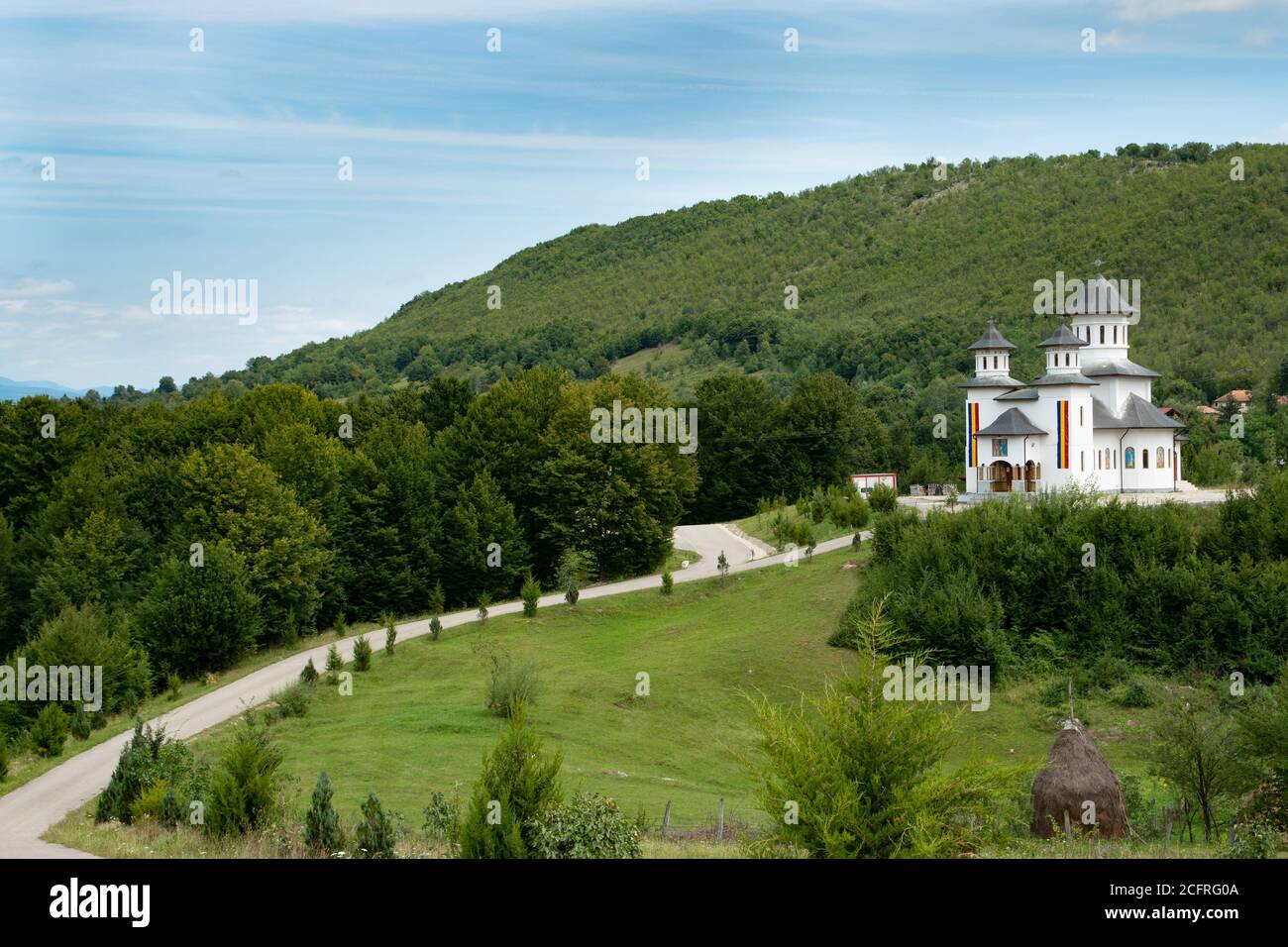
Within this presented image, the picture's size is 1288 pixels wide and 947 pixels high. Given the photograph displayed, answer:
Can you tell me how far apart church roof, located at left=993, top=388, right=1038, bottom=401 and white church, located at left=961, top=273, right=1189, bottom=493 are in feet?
0.14

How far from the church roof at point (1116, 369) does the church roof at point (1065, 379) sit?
176cm

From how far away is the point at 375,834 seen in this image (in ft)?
57.8

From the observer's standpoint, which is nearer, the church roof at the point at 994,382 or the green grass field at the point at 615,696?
the green grass field at the point at 615,696

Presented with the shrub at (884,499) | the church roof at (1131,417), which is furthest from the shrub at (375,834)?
the church roof at (1131,417)

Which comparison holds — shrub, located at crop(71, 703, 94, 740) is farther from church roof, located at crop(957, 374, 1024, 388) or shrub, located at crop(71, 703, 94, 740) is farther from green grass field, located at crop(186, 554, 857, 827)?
church roof, located at crop(957, 374, 1024, 388)

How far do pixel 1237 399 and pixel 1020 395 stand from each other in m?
35.4

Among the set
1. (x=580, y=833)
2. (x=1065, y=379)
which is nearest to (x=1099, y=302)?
(x=1065, y=379)

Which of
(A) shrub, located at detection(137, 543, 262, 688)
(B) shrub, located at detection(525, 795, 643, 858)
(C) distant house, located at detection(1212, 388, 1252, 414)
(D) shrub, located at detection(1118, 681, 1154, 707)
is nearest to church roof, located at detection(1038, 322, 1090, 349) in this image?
(D) shrub, located at detection(1118, 681, 1154, 707)

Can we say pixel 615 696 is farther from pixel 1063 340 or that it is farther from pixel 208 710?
pixel 1063 340

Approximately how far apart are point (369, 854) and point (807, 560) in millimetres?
35875

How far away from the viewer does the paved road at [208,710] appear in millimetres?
23288

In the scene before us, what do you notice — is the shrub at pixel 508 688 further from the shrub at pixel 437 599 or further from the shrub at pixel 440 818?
the shrub at pixel 437 599

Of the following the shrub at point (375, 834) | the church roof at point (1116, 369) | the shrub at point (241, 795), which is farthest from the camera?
the church roof at point (1116, 369)

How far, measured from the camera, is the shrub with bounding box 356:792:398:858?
1747 centimetres
